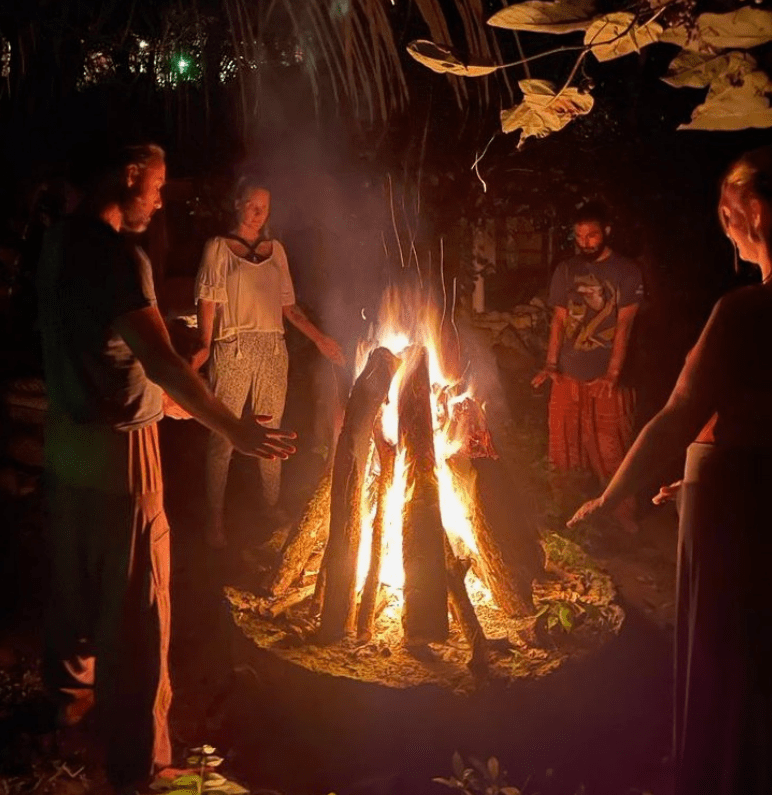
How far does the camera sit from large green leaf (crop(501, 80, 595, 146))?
2.07m

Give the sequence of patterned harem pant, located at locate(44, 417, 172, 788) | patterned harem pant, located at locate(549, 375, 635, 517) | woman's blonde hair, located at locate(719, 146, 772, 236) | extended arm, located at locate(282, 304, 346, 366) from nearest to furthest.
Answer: woman's blonde hair, located at locate(719, 146, 772, 236), patterned harem pant, located at locate(44, 417, 172, 788), extended arm, located at locate(282, 304, 346, 366), patterned harem pant, located at locate(549, 375, 635, 517)

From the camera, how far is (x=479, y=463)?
4.68m

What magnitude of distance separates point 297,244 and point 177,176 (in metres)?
2.00

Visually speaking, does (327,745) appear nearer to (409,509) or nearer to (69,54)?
(409,509)

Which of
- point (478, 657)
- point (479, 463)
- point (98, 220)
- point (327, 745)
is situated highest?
point (98, 220)

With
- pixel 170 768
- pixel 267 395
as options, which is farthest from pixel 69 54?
pixel 170 768

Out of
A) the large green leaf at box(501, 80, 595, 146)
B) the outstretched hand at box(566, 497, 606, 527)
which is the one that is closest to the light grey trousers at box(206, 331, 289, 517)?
the outstretched hand at box(566, 497, 606, 527)

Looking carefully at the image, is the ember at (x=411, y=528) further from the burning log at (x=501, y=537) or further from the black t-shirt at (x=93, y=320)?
the black t-shirt at (x=93, y=320)

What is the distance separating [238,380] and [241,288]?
628 millimetres

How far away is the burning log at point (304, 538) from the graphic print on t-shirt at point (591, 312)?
2.95 meters

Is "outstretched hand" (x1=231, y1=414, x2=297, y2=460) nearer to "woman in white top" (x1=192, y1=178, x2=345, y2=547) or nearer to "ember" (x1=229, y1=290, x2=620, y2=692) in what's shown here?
"ember" (x1=229, y1=290, x2=620, y2=692)

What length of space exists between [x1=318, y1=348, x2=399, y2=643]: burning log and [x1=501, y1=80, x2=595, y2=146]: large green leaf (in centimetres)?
238

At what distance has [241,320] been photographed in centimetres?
A: 618

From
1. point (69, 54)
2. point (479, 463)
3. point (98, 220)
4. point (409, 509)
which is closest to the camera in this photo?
point (98, 220)
